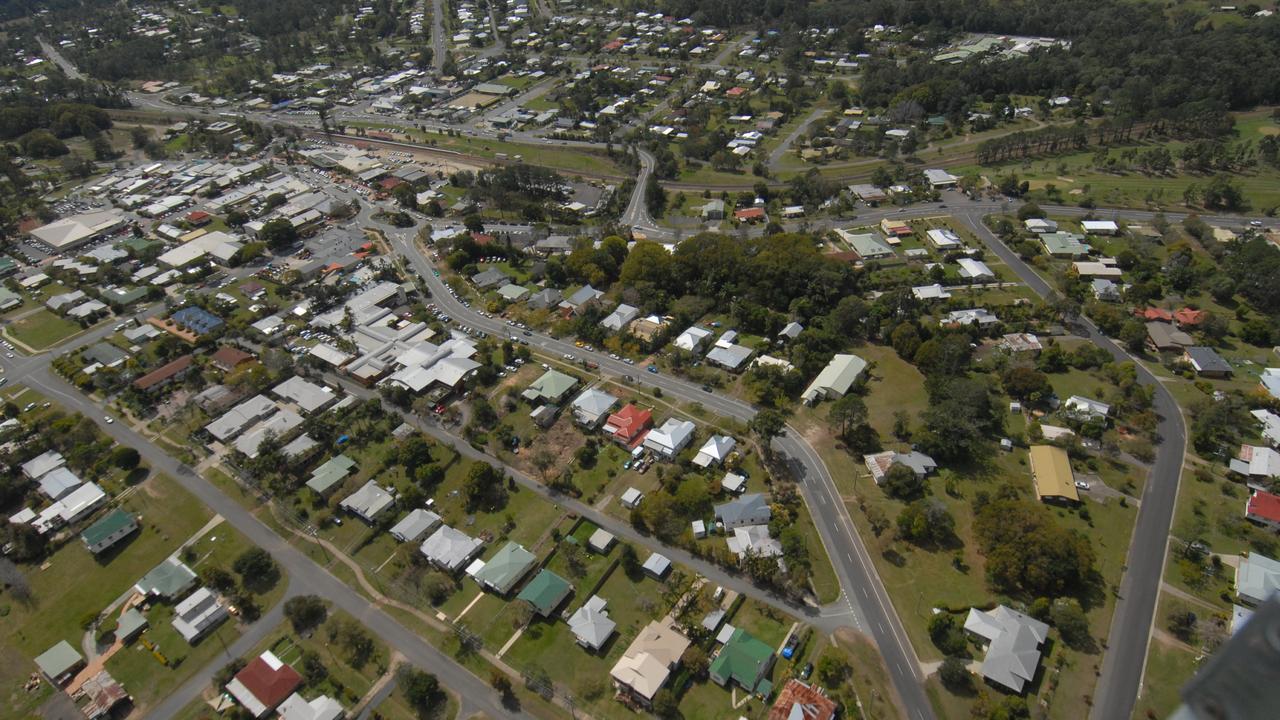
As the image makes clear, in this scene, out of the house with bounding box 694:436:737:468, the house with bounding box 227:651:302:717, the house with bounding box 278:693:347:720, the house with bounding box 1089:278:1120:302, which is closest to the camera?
the house with bounding box 278:693:347:720

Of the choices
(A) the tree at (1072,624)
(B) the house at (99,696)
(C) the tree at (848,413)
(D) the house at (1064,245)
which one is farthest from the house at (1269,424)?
(B) the house at (99,696)

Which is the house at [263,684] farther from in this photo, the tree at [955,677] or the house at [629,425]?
the tree at [955,677]

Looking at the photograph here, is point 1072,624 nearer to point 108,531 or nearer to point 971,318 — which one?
point 971,318

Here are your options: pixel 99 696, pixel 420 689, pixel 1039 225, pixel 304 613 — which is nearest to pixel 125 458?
pixel 99 696

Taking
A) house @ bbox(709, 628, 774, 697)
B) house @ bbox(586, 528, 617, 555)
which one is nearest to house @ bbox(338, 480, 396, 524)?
house @ bbox(586, 528, 617, 555)

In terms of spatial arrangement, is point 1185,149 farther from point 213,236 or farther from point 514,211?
point 213,236

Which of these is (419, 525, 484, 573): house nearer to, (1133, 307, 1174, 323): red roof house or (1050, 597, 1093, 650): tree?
(1050, 597, 1093, 650): tree

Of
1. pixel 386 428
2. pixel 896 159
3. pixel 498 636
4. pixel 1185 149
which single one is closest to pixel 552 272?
pixel 386 428
